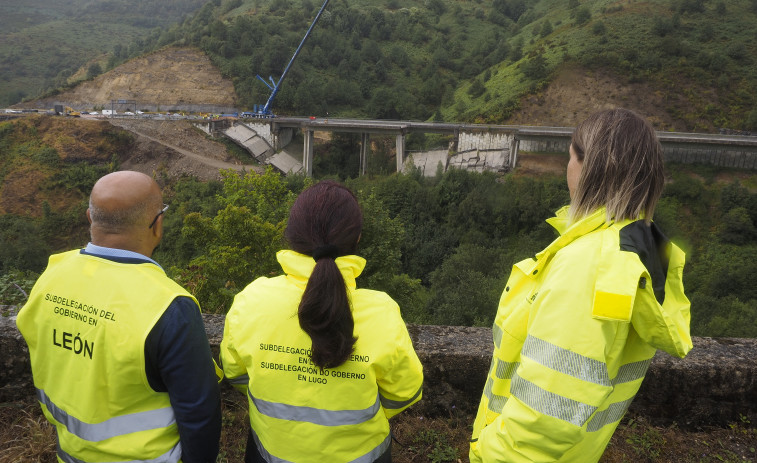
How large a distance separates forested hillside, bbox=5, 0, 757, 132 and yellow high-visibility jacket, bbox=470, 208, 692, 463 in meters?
43.6

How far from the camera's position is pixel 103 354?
1886 mm

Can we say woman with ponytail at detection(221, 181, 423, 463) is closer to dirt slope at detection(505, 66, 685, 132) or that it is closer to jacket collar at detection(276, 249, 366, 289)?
jacket collar at detection(276, 249, 366, 289)

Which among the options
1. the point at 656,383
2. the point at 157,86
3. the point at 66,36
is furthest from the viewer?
the point at 66,36

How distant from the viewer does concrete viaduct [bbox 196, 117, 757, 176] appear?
32.9 metres

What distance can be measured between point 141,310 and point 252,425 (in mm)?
725

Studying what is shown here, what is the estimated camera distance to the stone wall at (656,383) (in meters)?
3.36

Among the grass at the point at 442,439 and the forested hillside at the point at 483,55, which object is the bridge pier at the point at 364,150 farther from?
the grass at the point at 442,439

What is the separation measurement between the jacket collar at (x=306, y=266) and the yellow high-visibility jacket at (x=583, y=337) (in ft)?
2.29

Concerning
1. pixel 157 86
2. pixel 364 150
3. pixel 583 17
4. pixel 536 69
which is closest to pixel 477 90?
pixel 536 69

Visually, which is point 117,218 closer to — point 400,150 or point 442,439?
point 442,439

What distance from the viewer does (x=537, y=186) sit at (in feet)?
107

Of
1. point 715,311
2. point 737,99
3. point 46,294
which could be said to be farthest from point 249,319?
point 737,99

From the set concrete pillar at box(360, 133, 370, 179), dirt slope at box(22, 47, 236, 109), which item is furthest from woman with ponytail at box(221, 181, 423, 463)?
dirt slope at box(22, 47, 236, 109)

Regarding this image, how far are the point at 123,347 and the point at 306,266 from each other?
74 cm
